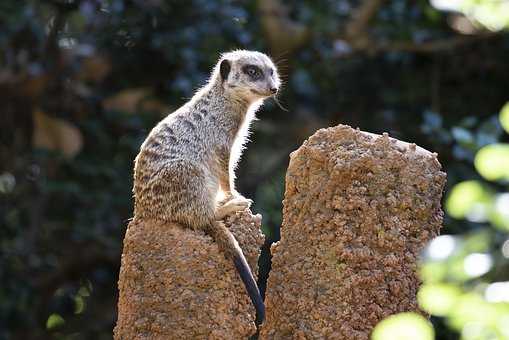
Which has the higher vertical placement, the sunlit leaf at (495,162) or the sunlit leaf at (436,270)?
the sunlit leaf at (495,162)

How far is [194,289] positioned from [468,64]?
164 inches

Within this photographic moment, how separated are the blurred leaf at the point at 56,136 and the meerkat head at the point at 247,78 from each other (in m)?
2.04

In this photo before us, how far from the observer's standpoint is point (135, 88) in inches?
231

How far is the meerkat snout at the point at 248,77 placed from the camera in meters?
3.29

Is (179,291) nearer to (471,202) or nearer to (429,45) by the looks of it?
(471,202)

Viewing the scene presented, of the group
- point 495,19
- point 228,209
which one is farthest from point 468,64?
point 495,19

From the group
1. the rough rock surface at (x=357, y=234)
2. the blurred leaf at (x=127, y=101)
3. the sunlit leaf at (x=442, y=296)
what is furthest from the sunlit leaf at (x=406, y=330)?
the blurred leaf at (x=127, y=101)

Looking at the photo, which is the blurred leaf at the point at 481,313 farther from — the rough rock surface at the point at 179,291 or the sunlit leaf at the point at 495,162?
the rough rock surface at the point at 179,291

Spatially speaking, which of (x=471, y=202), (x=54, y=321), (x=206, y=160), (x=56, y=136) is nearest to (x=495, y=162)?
(x=471, y=202)

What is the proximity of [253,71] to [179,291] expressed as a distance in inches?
49.5

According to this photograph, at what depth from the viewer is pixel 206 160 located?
9.43 feet

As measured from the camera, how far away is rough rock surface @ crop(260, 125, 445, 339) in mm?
2152

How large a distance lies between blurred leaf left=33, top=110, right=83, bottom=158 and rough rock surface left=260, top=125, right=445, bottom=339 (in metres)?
3.21

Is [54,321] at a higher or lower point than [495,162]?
lower
